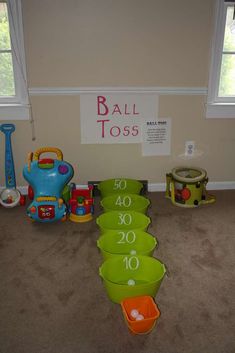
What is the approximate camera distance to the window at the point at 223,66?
2.45 metres

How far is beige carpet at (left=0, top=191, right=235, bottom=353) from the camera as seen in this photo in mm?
1406

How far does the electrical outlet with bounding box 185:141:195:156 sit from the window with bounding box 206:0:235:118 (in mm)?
242

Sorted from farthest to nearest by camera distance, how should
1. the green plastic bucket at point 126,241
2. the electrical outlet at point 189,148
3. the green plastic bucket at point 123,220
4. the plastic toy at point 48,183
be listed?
1. the electrical outlet at point 189,148
2. the plastic toy at point 48,183
3. the green plastic bucket at point 123,220
4. the green plastic bucket at point 126,241

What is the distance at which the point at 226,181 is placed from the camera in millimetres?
2867

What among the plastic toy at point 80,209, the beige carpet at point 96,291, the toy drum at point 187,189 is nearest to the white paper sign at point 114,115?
the toy drum at point 187,189

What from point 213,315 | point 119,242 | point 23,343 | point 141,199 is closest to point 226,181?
point 141,199

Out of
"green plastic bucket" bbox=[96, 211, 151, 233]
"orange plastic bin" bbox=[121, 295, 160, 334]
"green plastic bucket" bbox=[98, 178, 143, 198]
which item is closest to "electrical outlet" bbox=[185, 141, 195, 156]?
"green plastic bucket" bbox=[98, 178, 143, 198]

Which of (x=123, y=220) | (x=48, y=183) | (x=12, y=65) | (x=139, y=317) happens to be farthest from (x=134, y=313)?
(x=12, y=65)

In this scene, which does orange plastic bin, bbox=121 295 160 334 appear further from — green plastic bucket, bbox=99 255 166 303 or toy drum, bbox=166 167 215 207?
toy drum, bbox=166 167 215 207

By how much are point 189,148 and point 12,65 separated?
1.44 meters

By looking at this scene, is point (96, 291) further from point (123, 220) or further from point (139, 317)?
point (123, 220)

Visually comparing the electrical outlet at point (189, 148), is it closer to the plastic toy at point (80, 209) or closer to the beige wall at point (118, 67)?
the beige wall at point (118, 67)

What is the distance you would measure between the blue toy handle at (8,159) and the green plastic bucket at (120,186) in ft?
2.10

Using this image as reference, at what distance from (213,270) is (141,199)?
72 cm
